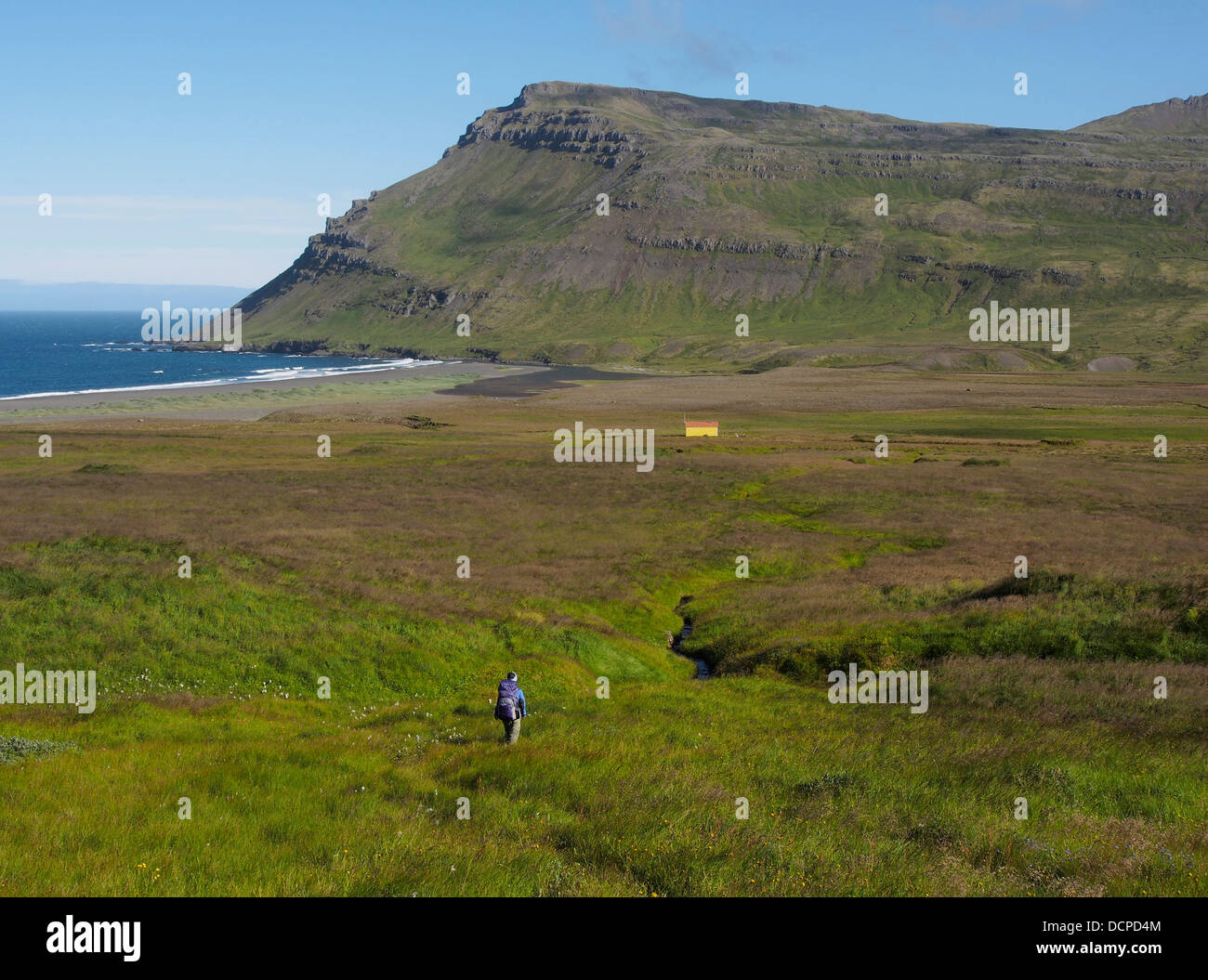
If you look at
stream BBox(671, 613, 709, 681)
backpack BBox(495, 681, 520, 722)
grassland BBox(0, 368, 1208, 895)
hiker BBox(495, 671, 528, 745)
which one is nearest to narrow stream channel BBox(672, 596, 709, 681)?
stream BBox(671, 613, 709, 681)

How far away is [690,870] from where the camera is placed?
10.4 m

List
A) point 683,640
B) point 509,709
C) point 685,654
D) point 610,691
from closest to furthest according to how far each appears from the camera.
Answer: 1. point 509,709
2. point 610,691
3. point 685,654
4. point 683,640

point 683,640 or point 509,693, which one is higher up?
point 509,693

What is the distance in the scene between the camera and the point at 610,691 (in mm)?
25219

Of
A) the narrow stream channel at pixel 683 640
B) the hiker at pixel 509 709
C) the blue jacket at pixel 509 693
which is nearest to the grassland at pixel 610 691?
the narrow stream channel at pixel 683 640

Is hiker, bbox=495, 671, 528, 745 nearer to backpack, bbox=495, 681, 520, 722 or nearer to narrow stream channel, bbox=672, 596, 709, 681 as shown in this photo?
backpack, bbox=495, 681, 520, 722

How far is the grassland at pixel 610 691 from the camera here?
1073 centimetres

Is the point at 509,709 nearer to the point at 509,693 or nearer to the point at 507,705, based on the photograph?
the point at 507,705

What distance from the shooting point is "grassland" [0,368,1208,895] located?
10.7 m

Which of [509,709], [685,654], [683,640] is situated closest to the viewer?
[509,709]

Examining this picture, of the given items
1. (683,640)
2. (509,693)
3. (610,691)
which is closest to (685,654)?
(683,640)
